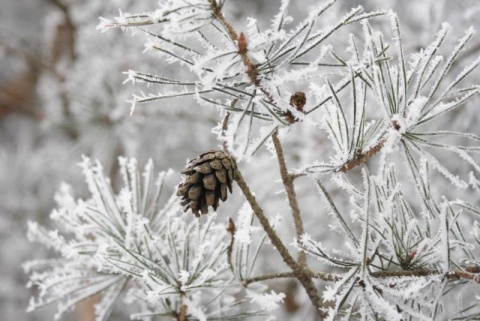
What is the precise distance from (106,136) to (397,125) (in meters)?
1.28

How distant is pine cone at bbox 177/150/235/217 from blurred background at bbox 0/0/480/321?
0.37 meters

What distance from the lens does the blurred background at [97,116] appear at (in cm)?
164

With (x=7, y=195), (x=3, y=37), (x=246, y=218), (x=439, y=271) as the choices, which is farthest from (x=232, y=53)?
(x=7, y=195)

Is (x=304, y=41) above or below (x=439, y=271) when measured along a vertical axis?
above

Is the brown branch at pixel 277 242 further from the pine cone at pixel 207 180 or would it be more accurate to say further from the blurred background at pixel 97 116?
the blurred background at pixel 97 116

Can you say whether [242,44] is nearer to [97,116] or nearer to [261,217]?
[261,217]

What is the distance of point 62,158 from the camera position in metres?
1.85

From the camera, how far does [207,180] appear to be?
499mm

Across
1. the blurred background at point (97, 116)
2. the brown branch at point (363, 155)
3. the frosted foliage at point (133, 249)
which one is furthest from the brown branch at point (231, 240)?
the blurred background at point (97, 116)

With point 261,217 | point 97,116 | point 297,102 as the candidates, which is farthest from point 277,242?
point 97,116

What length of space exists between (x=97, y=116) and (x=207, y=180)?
3.99ft

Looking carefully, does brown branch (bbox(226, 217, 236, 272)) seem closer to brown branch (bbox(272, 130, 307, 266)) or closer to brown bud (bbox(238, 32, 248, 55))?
brown branch (bbox(272, 130, 307, 266))

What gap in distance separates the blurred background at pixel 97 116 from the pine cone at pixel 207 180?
1.21ft

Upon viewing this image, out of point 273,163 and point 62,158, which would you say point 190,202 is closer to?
point 273,163
